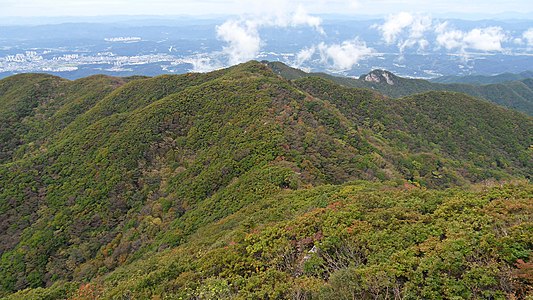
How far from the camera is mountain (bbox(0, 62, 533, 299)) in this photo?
1148 centimetres

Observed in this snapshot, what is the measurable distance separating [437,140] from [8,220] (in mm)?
67645

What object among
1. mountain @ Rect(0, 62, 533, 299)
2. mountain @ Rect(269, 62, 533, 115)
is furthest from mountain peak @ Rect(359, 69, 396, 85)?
mountain @ Rect(0, 62, 533, 299)

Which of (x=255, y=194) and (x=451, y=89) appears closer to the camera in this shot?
(x=255, y=194)

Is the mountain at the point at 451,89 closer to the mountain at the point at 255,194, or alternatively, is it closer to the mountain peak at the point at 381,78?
the mountain peak at the point at 381,78

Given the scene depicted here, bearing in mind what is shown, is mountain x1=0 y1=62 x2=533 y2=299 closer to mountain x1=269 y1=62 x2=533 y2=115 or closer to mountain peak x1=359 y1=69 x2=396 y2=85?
mountain x1=269 y1=62 x2=533 y2=115

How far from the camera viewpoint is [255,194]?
26922 millimetres

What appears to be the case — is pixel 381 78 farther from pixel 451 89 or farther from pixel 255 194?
pixel 255 194

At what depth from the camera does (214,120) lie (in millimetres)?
42500

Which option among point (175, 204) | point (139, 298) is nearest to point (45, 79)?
point (175, 204)

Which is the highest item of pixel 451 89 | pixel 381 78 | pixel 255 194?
pixel 255 194

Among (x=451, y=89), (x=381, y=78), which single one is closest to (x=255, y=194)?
(x=381, y=78)

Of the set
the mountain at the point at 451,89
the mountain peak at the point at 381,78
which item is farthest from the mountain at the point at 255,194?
the mountain peak at the point at 381,78

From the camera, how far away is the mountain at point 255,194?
452 inches

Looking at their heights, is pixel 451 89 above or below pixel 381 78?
below
